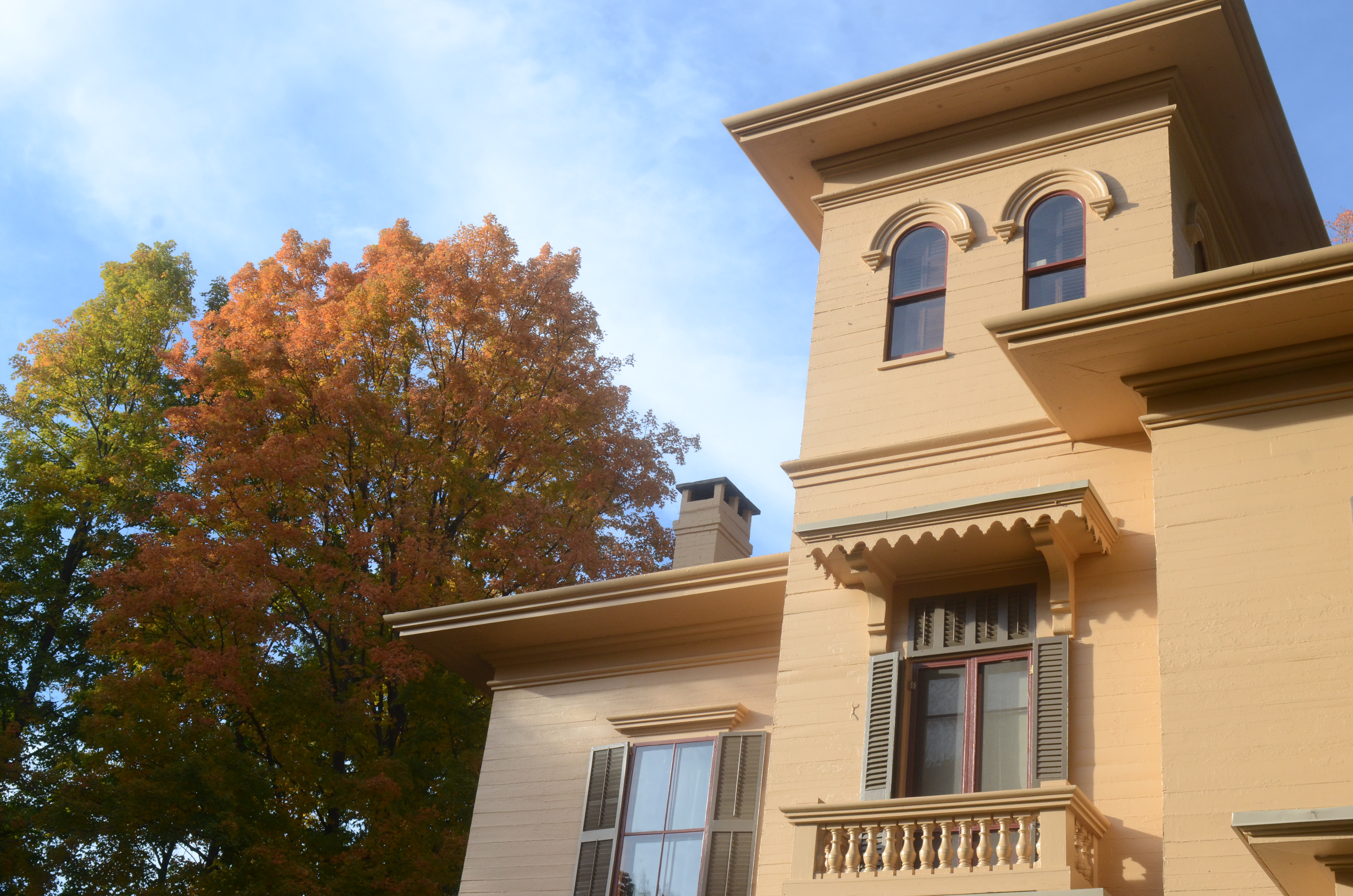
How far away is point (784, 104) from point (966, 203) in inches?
81.3

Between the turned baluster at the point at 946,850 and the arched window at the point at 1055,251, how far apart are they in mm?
4374

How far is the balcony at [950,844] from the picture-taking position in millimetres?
7617

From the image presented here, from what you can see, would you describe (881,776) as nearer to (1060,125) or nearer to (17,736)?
(1060,125)

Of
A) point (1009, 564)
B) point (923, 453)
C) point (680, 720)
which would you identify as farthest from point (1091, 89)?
point (680, 720)

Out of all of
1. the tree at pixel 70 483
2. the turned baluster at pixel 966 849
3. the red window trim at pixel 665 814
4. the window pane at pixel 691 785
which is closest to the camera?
the turned baluster at pixel 966 849

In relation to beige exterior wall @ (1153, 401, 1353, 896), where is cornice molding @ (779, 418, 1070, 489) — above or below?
above

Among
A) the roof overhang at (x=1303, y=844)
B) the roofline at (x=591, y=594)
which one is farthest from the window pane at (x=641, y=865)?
the roof overhang at (x=1303, y=844)

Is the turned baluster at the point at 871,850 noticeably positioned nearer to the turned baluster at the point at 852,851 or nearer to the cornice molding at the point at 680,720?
the turned baluster at the point at 852,851

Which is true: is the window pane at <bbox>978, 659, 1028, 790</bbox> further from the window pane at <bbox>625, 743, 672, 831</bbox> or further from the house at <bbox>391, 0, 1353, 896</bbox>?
the window pane at <bbox>625, 743, 672, 831</bbox>

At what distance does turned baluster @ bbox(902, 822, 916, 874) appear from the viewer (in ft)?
26.5

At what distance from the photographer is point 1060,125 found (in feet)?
37.7

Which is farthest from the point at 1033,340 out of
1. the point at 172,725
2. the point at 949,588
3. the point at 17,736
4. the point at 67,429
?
the point at 67,429

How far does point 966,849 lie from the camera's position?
793 cm

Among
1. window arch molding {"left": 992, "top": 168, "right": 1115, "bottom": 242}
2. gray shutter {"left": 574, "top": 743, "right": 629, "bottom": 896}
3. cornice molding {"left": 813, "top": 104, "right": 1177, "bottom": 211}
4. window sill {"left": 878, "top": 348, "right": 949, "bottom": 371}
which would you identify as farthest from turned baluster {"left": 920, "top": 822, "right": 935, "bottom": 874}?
cornice molding {"left": 813, "top": 104, "right": 1177, "bottom": 211}
